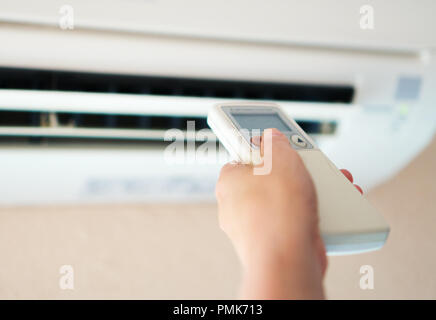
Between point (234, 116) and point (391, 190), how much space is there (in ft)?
1.65

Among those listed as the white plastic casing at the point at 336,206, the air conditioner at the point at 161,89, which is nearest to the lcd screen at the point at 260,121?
the white plastic casing at the point at 336,206

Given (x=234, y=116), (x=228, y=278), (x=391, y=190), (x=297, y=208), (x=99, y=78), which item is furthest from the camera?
(x=391, y=190)

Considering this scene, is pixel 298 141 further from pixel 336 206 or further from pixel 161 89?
pixel 161 89

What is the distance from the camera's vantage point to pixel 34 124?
49 centimetres

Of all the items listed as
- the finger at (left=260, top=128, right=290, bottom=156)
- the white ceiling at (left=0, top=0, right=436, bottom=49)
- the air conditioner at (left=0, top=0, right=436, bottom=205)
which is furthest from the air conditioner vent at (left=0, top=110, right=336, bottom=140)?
the finger at (left=260, top=128, right=290, bottom=156)

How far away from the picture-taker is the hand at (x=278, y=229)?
223 mm

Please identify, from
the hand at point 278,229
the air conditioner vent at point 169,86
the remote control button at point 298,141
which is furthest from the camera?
the air conditioner vent at point 169,86

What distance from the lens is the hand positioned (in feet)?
0.73

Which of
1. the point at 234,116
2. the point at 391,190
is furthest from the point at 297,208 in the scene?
the point at 391,190

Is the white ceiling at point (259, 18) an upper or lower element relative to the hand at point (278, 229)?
upper

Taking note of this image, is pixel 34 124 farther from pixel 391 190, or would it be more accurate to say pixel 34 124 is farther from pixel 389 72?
pixel 391 190

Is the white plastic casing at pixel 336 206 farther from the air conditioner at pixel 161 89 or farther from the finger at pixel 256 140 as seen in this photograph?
the air conditioner at pixel 161 89

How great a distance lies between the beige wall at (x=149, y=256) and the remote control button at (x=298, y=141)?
0.29 meters

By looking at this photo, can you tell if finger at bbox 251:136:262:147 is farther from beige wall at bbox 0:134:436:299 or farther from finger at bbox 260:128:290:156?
beige wall at bbox 0:134:436:299
